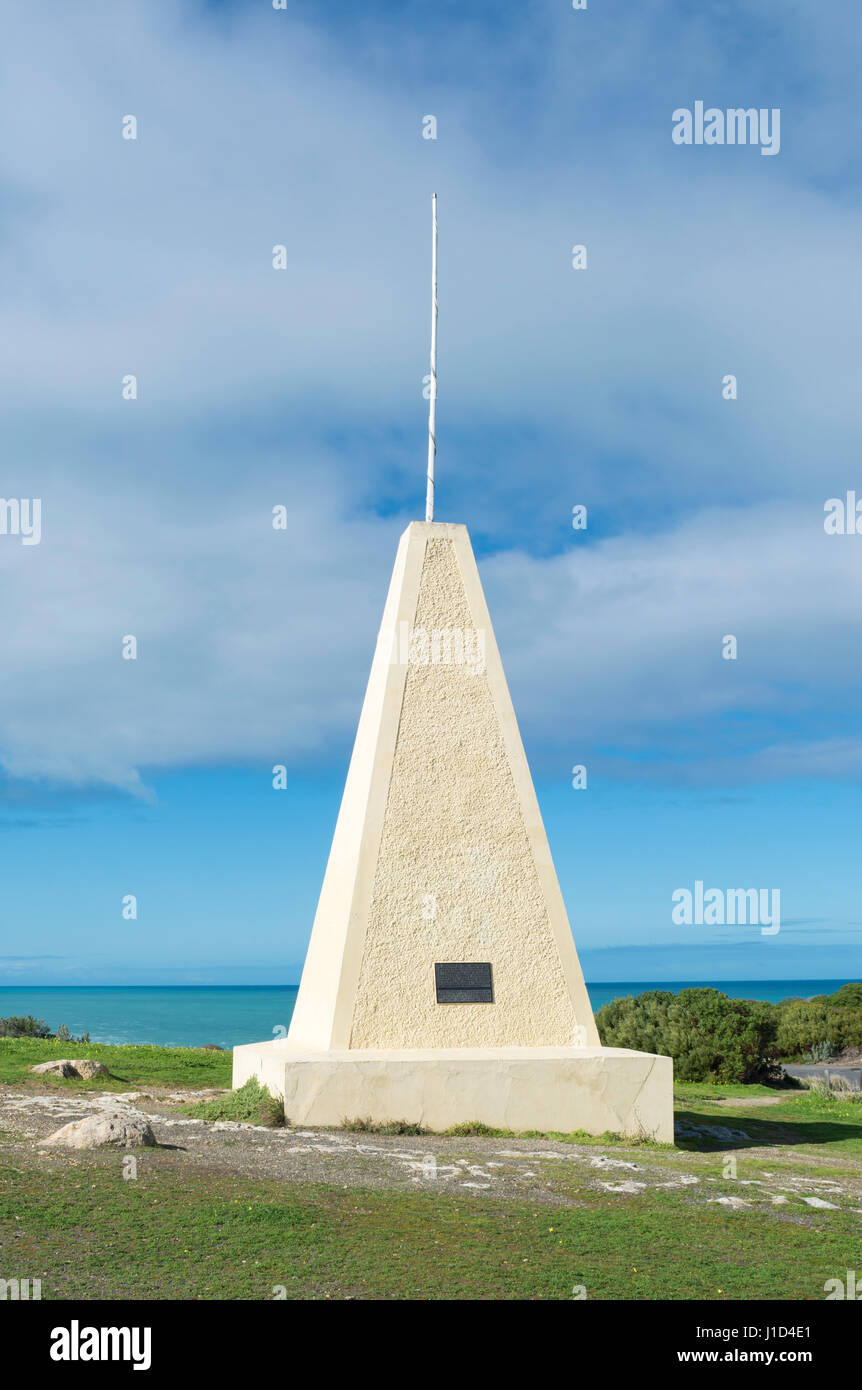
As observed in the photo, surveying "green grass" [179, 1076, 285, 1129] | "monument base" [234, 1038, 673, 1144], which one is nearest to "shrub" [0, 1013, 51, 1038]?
"green grass" [179, 1076, 285, 1129]

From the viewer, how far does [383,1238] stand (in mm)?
7746

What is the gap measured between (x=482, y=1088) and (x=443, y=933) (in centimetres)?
224

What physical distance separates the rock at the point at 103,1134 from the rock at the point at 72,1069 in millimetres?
6242

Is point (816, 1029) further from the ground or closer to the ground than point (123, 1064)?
A: closer to the ground

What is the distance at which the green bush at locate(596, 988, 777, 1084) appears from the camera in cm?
2372

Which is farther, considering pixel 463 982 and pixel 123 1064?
pixel 123 1064

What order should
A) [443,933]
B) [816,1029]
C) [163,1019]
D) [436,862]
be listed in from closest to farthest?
[443,933], [436,862], [816,1029], [163,1019]

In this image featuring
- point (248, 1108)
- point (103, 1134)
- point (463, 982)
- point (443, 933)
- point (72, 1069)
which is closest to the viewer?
point (103, 1134)

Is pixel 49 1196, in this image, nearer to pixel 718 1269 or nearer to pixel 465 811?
pixel 718 1269

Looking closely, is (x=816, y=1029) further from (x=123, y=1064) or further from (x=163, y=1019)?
(x=163, y=1019)

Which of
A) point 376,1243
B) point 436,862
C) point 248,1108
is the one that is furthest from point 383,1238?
point 436,862

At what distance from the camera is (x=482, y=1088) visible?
42.7 ft

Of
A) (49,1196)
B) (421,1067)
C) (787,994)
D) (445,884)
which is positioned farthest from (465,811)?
(787,994)

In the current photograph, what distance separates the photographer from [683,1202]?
9.46 metres
